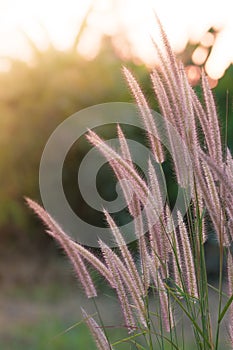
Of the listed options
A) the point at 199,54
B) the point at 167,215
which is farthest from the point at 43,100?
the point at 167,215

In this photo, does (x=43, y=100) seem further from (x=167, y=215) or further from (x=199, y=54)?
(x=167, y=215)

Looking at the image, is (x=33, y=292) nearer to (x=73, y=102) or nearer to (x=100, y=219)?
(x=100, y=219)

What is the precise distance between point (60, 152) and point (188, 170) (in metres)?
3.12

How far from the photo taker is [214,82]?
A: 4629mm

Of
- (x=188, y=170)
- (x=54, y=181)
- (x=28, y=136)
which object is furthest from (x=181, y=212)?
(x=28, y=136)

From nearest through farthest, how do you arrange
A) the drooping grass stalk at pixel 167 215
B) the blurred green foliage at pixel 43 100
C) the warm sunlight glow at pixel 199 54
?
the drooping grass stalk at pixel 167 215
the warm sunlight glow at pixel 199 54
the blurred green foliage at pixel 43 100

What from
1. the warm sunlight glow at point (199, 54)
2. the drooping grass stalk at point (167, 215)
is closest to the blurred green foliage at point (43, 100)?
the warm sunlight glow at point (199, 54)

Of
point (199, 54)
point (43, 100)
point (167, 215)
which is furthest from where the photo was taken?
point (43, 100)

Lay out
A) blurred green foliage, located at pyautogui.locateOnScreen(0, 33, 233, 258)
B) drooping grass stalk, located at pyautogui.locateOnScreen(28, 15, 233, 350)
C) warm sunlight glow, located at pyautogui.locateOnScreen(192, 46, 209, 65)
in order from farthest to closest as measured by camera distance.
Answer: blurred green foliage, located at pyautogui.locateOnScreen(0, 33, 233, 258), warm sunlight glow, located at pyautogui.locateOnScreen(192, 46, 209, 65), drooping grass stalk, located at pyautogui.locateOnScreen(28, 15, 233, 350)

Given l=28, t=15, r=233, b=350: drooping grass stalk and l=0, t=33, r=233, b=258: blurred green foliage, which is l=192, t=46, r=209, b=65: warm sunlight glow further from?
l=28, t=15, r=233, b=350: drooping grass stalk

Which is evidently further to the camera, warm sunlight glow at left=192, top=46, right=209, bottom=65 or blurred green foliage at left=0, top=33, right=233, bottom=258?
blurred green foliage at left=0, top=33, right=233, bottom=258

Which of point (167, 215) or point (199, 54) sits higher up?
point (199, 54)

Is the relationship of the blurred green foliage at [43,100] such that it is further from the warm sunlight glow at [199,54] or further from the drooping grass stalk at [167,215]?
the drooping grass stalk at [167,215]

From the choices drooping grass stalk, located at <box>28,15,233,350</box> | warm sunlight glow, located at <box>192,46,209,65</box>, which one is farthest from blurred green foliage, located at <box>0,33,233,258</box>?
drooping grass stalk, located at <box>28,15,233,350</box>
